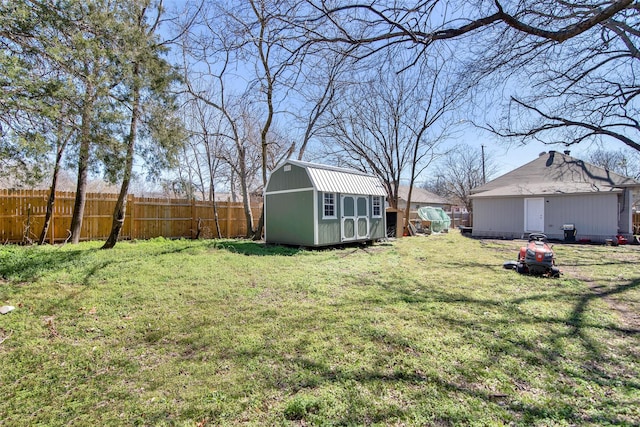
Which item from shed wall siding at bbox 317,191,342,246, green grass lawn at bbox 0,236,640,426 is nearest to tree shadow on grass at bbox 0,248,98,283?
green grass lawn at bbox 0,236,640,426

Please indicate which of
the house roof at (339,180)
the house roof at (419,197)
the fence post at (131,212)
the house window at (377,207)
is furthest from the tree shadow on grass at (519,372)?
the house roof at (419,197)

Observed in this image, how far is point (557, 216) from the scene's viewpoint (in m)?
14.2

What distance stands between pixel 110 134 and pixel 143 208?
6.78 metres

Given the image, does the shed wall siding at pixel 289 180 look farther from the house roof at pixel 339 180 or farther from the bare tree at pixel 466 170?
the bare tree at pixel 466 170

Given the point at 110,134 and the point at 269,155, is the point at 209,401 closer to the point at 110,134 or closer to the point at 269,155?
the point at 110,134

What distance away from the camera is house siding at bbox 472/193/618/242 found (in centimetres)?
1300

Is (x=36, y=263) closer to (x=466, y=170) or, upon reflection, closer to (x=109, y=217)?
(x=109, y=217)

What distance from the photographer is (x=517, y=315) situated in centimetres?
405

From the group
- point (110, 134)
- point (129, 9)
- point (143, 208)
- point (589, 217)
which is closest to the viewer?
point (110, 134)

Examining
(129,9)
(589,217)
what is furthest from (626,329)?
(589,217)

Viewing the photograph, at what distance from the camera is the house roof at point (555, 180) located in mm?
13359

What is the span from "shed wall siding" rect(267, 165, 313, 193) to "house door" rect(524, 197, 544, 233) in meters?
12.0

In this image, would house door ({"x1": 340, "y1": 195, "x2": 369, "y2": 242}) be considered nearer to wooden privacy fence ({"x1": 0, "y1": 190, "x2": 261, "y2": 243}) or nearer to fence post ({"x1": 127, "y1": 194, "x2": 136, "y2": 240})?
wooden privacy fence ({"x1": 0, "y1": 190, "x2": 261, "y2": 243})

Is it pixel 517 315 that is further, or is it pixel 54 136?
pixel 54 136
